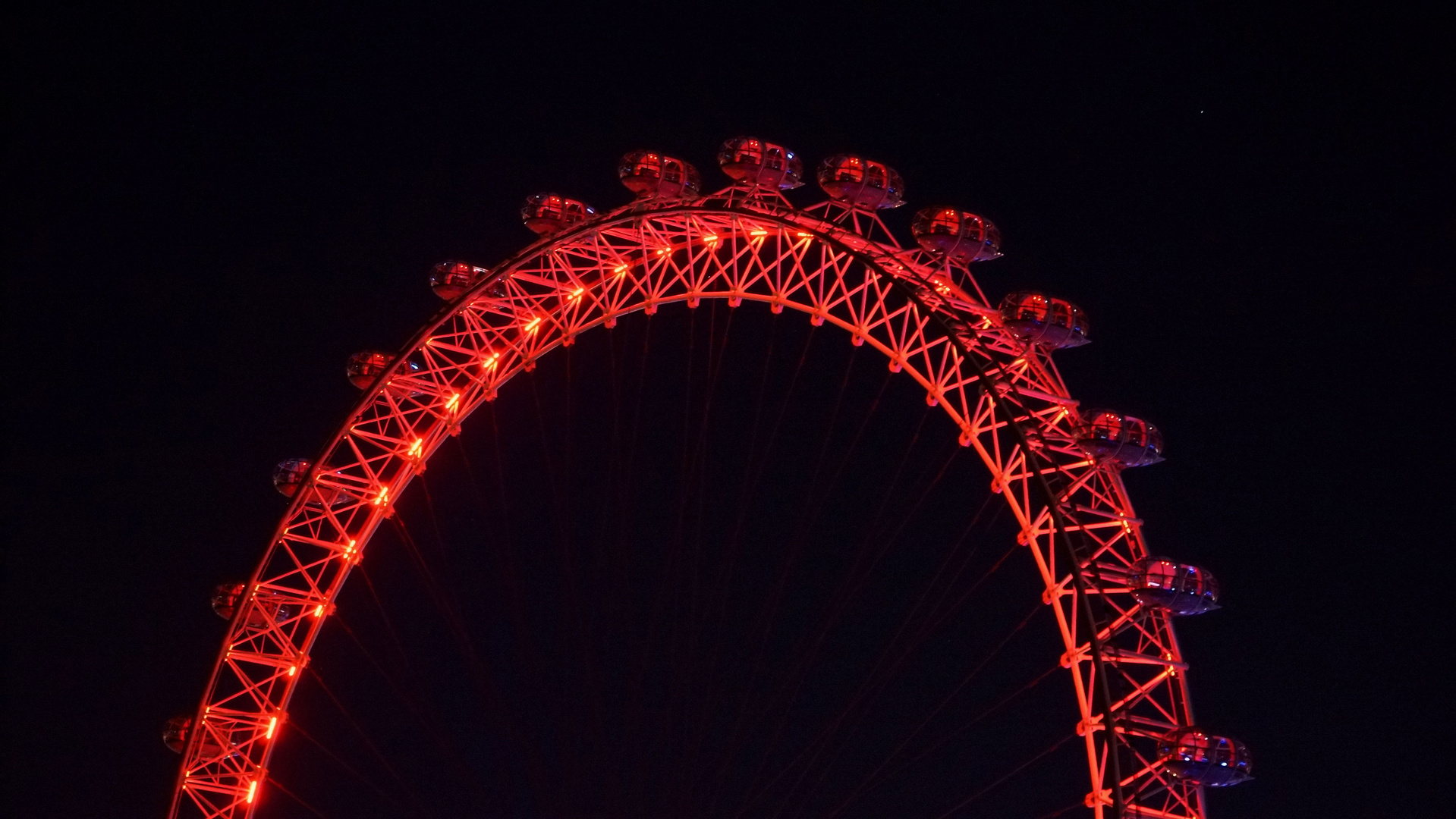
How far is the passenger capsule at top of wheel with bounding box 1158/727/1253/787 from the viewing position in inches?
533

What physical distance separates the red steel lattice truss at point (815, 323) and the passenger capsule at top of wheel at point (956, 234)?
0.31 metres

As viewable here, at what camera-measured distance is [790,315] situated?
75.2 feet

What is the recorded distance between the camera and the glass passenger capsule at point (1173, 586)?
45.5 feet

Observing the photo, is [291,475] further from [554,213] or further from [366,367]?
[554,213]

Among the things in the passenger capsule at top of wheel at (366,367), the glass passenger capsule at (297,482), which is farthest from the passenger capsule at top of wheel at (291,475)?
the passenger capsule at top of wheel at (366,367)

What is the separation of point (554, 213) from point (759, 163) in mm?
3156

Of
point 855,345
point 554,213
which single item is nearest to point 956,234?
point 855,345

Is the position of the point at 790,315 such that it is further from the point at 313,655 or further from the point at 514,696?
the point at 313,655

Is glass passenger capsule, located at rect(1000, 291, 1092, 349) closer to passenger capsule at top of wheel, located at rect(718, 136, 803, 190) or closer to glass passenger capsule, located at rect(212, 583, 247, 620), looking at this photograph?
passenger capsule at top of wheel, located at rect(718, 136, 803, 190)

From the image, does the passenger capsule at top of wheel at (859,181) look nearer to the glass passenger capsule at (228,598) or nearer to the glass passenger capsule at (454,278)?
the glass passenger capsule at (454,278)

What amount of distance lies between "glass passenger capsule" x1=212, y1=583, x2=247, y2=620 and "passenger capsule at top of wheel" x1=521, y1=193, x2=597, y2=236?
6.03 meters

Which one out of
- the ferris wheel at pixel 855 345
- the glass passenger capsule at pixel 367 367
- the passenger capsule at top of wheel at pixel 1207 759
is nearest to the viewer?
the passenger capsule at top of wheel at pixel 1207 759

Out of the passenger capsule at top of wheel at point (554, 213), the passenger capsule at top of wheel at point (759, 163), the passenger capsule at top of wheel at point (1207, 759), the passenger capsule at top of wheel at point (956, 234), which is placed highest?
the passenger capsule at top of wheel at point (554, 213)

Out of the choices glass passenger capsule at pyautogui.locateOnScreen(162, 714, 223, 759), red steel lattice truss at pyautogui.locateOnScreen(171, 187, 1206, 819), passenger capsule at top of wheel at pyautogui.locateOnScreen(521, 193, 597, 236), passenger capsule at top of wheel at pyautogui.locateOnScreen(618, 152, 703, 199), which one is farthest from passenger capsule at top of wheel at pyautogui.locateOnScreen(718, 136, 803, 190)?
glass passenger capsule at pyautogui.locateOnScreen(162, 714, 223, 759)
